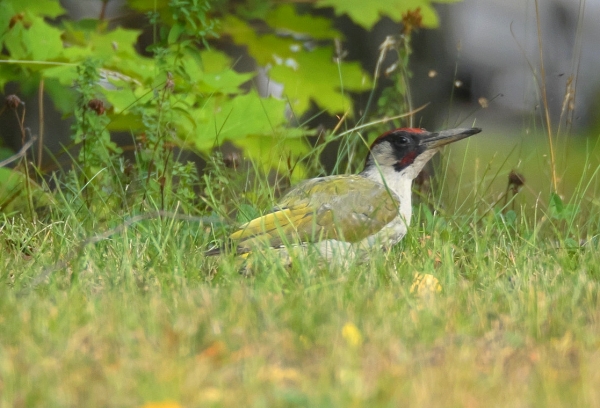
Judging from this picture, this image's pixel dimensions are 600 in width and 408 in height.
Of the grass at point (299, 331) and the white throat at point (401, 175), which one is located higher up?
the grass at point (299, 331)

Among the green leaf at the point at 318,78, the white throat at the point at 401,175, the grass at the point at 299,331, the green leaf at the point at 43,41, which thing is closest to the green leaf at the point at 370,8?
the green leaf at the point at 318,78

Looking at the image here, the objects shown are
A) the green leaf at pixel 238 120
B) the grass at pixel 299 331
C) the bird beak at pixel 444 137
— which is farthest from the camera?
the green leaf at pixel 238 120

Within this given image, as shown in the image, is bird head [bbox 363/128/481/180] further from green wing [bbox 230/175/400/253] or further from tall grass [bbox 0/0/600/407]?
tall grass [bbox 0/0/600/407]

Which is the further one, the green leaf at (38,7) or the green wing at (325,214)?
the green leaf at (38,7)

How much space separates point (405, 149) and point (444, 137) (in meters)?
0.24

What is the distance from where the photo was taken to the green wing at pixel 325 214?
418cm

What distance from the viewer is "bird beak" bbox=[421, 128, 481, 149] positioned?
477 centimetres

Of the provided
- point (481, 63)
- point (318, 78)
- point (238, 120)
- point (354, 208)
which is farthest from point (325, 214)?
point (481, 63)

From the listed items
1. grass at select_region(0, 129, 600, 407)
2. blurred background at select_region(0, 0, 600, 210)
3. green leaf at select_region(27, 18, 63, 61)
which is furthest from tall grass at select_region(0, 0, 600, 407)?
blurred background at select_region(0, 0, 600, 210)

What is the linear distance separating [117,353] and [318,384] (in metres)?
0.58

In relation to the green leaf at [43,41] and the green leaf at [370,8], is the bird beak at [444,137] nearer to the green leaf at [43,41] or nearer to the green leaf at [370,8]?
the green leaf at [370,8]

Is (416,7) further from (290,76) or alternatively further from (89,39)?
(89,39)

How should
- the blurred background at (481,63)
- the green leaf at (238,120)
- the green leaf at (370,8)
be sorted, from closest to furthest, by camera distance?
the green leaf at (238,120)
the green leaf at (370,8)
the blurred background at (481,63)

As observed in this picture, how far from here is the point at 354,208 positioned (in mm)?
4523
